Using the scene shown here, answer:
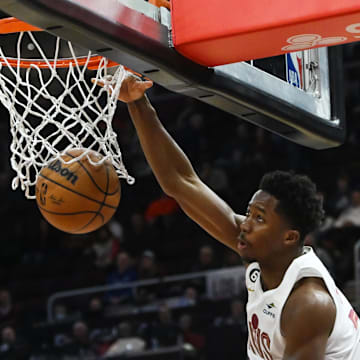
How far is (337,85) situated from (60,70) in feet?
3.50

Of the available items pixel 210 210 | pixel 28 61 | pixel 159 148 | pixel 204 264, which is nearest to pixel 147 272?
pixel 204 264

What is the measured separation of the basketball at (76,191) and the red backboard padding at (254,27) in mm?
574

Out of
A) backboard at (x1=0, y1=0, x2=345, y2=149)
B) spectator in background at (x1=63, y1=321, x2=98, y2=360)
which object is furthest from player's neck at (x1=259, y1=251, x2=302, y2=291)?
spectator in background at (x1=63, y1=321, x2=98, y2=360)

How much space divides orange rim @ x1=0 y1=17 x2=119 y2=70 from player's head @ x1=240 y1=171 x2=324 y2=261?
69 cm

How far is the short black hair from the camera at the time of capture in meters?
2.72

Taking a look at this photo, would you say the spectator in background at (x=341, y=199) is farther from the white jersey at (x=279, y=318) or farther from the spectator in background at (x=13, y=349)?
the white jersey at (x=279, y=318)

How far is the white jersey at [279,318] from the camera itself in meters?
2.59

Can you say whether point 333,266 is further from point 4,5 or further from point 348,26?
point 4,5

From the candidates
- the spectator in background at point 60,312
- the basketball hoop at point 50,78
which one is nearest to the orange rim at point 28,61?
the basketball hoop at point 50,78

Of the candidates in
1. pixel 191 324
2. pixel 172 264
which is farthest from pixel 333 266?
pixel 172 264

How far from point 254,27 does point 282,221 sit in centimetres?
64

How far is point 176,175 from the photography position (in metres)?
3.11

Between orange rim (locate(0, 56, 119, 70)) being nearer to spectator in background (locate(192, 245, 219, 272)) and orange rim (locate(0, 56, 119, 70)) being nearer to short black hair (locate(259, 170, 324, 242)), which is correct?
short black hair (locate(259, 170, 324, 242))

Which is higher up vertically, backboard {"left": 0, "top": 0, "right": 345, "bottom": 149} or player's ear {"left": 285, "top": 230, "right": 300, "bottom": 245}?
backboard {"left": 0, "top": 0, "right": 345, "bottom": 149}
